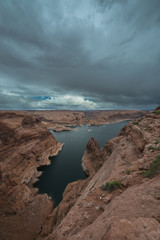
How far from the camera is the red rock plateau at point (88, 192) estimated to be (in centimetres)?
321

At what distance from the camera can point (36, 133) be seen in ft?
103

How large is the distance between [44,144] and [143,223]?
3444cm

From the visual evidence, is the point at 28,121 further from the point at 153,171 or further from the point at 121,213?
the point at 121,213

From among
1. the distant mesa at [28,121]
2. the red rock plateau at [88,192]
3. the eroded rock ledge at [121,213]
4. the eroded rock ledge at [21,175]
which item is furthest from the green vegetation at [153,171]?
the distant mesa at [28,121]

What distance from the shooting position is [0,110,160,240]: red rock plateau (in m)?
3.21

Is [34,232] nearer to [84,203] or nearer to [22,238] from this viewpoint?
[22,238]

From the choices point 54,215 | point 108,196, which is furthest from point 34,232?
point 108,196

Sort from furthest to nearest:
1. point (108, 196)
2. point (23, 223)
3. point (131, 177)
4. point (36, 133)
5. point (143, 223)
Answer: point (36, 133), point (23, 223), point (131, 177), point (108, 196), point (143, 223)

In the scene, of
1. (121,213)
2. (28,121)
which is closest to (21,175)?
(28,121)

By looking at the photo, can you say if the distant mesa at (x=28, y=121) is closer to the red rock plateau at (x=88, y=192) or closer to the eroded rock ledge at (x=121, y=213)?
the red rock plateau at (x=88, y=192)

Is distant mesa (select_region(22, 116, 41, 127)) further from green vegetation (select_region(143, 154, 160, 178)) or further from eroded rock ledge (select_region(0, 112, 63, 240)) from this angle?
green vegetation (select_region(143, 154, 160, 178))

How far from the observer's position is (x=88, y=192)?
23.4ft

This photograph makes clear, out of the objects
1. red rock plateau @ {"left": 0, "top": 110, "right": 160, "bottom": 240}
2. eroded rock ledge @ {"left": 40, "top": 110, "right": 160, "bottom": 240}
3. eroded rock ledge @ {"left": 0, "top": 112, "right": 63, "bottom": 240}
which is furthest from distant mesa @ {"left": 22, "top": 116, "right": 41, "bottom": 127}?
eroded rock ledge @ {"left": 40, "top": 110, "right": 160, "bottom": 240}

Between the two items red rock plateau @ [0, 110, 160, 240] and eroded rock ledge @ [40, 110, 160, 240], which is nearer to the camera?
eroded rock ledge @ [40, 110, 160, 240]
